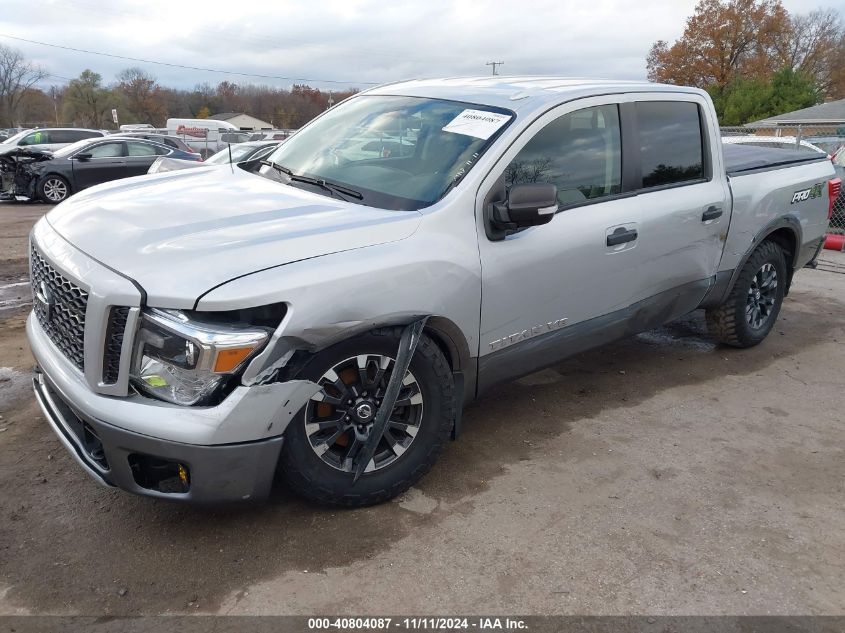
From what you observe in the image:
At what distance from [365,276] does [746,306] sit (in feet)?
11.8

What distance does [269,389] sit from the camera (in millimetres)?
2641

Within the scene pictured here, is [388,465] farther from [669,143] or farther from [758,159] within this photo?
[758,159]

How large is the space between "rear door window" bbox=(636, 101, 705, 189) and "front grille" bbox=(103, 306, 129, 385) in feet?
9.76

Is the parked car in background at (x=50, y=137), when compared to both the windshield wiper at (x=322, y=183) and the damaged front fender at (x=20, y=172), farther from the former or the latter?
the windshield wiper at (x=322, y=183)

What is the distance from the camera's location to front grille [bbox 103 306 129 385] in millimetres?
2586

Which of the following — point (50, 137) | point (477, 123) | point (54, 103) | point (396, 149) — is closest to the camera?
point (477, 123)

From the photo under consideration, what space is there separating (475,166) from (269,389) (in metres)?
1.48

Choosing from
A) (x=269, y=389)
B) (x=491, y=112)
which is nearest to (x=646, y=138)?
(x=491, y=112)

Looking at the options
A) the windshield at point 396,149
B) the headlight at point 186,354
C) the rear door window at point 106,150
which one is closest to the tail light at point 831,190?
the windshield at point 396,149

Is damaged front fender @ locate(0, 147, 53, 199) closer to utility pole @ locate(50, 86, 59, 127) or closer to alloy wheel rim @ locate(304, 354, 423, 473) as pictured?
alloy wheel rim @ locate(304, 354, 423, 473)

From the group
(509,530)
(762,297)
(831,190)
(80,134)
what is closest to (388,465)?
(509,530)

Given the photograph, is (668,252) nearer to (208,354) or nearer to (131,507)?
(208,354)

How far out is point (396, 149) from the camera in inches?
148

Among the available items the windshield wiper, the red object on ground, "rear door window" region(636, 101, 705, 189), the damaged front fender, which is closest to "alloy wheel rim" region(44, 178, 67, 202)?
the damaged front fender
